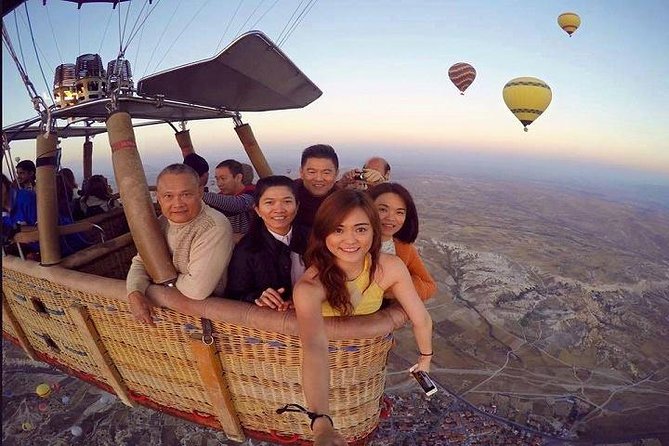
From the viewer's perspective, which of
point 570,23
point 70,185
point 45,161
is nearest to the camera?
point 45,161

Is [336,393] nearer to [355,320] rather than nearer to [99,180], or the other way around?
[355,320]

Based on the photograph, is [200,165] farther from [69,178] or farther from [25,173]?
[25,173]

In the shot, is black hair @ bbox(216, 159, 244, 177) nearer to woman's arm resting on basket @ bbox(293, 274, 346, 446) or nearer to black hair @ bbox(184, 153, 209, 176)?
black hair @ bbox(184, 153, 209, 176)

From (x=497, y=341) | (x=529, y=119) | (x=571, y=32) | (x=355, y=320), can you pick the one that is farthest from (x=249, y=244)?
(x=497, y=341)

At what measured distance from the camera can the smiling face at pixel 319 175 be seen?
9.11 ft

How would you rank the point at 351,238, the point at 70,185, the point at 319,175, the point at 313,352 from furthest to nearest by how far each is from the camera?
1. the point at 70,185
2. the point at 319,175
3. the point at 351,238
4. the point at 313,352

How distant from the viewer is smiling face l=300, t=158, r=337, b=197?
9.11 ft

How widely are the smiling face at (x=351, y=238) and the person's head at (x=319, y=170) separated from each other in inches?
41.7

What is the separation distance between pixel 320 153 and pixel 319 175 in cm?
17

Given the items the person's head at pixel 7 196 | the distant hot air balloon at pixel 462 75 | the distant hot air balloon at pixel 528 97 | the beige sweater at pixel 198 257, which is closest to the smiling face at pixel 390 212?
the beige sweater at pixel 198 257

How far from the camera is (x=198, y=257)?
1825mm

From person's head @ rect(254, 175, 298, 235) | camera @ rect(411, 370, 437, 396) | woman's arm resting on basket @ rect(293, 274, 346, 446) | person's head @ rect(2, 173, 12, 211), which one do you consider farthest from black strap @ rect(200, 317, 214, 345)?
person's head @ rect(2, 173, 12, 211)

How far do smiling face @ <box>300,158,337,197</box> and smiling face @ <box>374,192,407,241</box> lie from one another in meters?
0.61

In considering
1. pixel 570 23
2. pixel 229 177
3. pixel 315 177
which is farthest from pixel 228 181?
pixel 570 23
